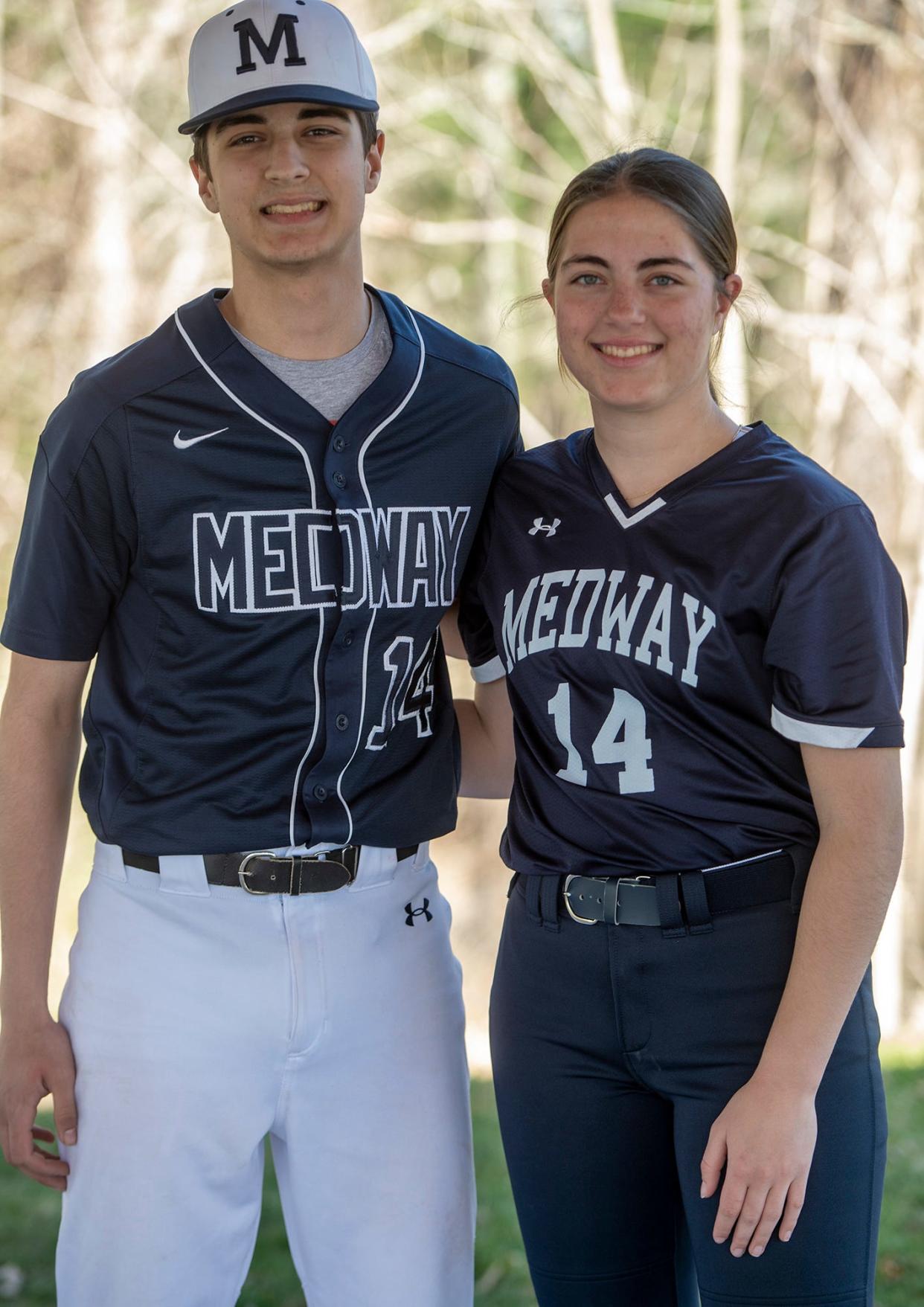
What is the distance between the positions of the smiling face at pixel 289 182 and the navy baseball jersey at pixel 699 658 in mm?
488

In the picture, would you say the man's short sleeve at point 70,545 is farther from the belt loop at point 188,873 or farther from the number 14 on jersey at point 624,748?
the number 14 on jersey at point 624,748

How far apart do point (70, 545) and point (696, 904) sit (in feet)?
3.10

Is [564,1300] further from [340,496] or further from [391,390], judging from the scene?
[391,390]

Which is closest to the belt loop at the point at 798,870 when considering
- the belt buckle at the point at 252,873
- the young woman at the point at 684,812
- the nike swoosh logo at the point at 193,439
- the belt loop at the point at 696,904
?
the young woman at the point at 684,812

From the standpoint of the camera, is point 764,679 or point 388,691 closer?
point 764,679

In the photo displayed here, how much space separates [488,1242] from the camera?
3613 mm

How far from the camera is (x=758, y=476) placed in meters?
1.73

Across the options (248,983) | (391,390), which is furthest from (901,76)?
(248,983)

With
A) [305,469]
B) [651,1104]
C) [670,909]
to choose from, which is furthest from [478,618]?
[651,1104]

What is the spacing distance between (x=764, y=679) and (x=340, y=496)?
2.04 feet

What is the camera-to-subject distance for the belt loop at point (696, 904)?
1.70m

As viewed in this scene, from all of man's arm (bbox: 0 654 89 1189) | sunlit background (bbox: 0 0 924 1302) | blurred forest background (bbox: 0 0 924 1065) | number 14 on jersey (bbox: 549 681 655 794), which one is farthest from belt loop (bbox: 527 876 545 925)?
sunlit background (bbox: 0 0 924 1302)

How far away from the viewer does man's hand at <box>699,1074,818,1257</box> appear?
162 centimetres

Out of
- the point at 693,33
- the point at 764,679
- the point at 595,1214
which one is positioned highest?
the point at 693,33
